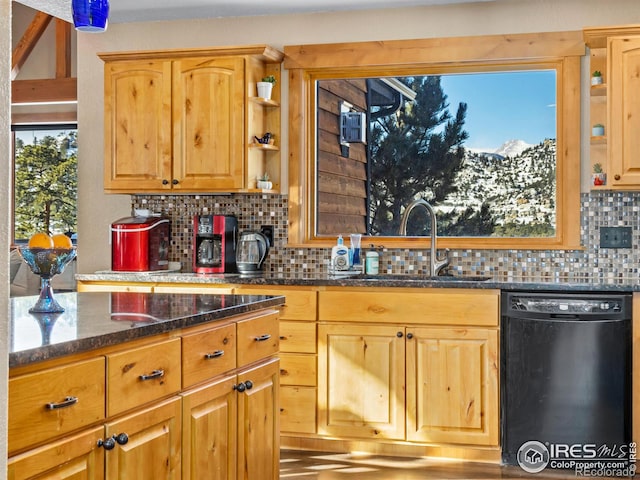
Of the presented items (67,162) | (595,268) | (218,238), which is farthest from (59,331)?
(67,162)

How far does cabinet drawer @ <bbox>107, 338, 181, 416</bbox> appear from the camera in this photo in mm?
1991

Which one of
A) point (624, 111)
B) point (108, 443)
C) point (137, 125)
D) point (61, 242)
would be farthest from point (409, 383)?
point (108, 443)

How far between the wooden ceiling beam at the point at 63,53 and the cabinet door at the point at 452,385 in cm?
530

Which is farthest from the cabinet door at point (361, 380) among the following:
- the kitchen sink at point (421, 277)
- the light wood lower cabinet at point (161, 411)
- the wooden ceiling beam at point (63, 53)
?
the wooden ceiling beam at point (63, 53)

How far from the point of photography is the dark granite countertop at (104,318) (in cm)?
177

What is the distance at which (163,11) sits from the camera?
500cm

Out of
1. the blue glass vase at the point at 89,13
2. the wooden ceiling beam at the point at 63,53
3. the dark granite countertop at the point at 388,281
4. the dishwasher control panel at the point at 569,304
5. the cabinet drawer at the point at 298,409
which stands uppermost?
the wooden ceiling beam at the point at 63,53

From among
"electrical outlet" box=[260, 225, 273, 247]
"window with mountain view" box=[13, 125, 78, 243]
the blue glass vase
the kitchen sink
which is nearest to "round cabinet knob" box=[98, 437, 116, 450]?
the blue glass vase

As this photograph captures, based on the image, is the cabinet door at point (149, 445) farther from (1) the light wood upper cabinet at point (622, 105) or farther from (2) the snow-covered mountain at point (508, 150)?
(2) the snow-covered mountain at point (508, 150)

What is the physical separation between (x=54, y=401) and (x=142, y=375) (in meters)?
0.38

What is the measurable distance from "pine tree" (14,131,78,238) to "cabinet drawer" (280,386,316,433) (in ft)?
15.4

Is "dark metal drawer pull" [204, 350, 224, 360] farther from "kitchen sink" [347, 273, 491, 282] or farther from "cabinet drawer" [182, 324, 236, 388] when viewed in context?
"kitchen sink" [347, 273, 491, 282]

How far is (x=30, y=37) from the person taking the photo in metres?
8.27

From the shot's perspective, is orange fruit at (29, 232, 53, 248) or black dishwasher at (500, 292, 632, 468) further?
black dishwasher at (500, 292, 632, 468)
